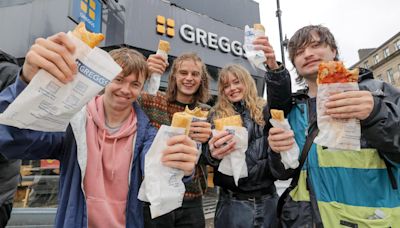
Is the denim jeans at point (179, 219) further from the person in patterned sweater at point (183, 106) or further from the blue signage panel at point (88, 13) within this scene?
the blue signage panel at point (88, 13)

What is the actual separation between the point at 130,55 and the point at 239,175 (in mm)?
1270

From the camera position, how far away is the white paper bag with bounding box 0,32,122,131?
1.16 metres

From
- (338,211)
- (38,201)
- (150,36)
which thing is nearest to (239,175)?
(338,211)

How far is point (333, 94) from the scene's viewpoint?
147 centimetres

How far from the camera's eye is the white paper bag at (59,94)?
3.81 ft

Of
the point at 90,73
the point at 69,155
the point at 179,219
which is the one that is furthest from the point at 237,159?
the point at 90,73

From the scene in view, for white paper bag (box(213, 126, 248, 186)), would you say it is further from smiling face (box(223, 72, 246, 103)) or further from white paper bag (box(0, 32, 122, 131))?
white paper bag (box(0, 32, 122, 131))

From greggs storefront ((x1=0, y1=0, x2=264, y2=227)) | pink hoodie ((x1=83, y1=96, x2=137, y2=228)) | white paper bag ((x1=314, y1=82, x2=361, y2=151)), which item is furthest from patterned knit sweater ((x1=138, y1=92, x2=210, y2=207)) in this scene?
greggs storefront ((x1=0, y1=0, x2=264, y2=227))

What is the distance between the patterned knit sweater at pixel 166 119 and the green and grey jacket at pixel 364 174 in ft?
2.85

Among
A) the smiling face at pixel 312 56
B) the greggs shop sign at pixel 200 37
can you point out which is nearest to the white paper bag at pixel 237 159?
the smiling face at pixel 312 56

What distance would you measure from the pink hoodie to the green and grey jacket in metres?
1.20

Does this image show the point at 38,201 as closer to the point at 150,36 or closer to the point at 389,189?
the point at 389,189

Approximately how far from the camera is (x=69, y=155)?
63.3 inches

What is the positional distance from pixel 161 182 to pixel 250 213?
3.61ft
